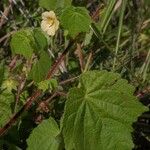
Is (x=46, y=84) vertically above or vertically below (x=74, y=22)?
below

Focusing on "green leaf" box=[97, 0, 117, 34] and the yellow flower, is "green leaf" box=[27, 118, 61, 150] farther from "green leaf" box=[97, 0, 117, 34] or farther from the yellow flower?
"green leaf" box=[97, 0, 117, 34]

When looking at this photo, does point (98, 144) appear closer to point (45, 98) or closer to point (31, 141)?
point (31, 141)

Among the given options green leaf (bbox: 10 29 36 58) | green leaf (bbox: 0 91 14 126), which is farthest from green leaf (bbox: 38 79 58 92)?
green leaf (bbox: 0 91 14 126)

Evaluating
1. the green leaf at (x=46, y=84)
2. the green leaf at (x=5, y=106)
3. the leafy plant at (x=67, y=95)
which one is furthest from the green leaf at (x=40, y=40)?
the green leaf at (x=5, y=106)

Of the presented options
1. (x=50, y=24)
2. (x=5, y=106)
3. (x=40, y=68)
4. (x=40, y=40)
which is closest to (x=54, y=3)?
(x=50, y=24)

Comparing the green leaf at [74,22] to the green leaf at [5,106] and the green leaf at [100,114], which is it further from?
the green leaf at [5,106]

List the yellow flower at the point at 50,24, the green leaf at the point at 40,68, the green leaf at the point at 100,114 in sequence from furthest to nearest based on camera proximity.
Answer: the yellow flower at the point at 50,24, the green leaf at the point at 40,68, the green leaf at the point at 100,114

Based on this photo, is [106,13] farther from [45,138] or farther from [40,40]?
[45,138]
